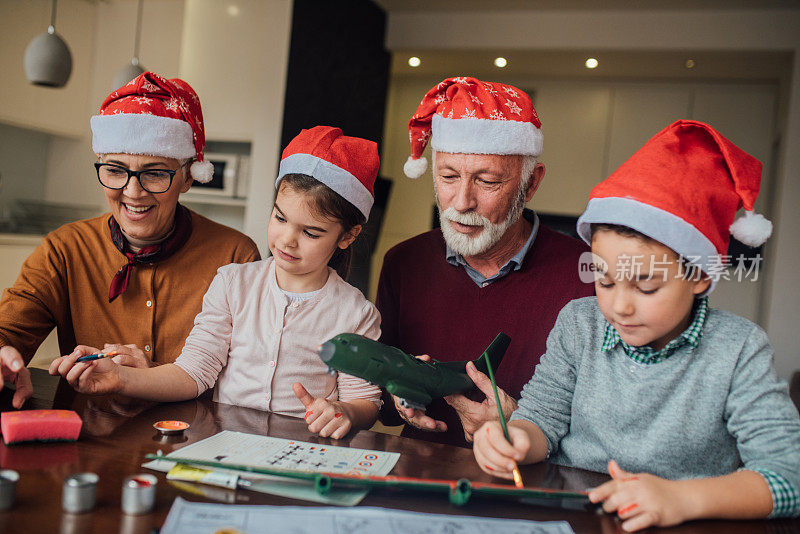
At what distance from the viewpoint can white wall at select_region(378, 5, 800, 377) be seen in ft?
13.6

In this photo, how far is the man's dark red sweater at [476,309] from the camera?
1819 mm

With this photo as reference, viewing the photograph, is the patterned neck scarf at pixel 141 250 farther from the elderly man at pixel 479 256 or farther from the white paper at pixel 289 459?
the white paper at pixel 289 459

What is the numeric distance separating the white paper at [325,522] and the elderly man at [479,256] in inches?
31.9

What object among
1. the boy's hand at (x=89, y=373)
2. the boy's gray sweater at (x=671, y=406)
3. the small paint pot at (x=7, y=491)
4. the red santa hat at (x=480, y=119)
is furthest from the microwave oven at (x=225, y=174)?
the small paint pot at (x=7, y=491)

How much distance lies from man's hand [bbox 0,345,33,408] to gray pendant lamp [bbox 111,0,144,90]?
7.67 feet

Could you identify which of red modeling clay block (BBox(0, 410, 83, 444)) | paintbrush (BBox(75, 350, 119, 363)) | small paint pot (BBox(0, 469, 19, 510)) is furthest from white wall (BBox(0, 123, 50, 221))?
small paint pot (BBox(0, 469, 19, 510))

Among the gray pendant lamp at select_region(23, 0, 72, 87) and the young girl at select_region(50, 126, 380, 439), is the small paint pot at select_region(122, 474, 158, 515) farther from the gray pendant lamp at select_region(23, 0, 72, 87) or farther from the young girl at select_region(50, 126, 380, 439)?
the gray pendant lamp at select_region(23, 0, 72, 87)

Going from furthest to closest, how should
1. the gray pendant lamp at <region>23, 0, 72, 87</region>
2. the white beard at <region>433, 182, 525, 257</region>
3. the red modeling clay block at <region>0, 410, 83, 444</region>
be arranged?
the gray pendant lamp at <region>23, 0, 72, 87</region> < the white beard at <region>433, 182, 525, 257</region> < the red modeling clay block at <region>0, 410, 83, 444</region>

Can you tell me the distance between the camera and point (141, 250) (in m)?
1.89

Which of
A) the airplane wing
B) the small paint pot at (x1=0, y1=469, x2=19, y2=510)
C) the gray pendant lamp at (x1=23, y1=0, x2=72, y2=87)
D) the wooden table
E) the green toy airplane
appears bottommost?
the wooden table

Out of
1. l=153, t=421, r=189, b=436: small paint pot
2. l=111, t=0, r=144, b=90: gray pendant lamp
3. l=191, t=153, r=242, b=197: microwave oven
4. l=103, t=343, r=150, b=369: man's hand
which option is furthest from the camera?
l=191, t=153, r=242, b=197: microwave oven

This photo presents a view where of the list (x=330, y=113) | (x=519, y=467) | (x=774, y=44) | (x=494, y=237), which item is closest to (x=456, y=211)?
(x=494, y=237)

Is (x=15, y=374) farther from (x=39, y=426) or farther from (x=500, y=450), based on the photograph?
(x=500, y=450)

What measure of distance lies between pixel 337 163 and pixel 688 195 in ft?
2.71
